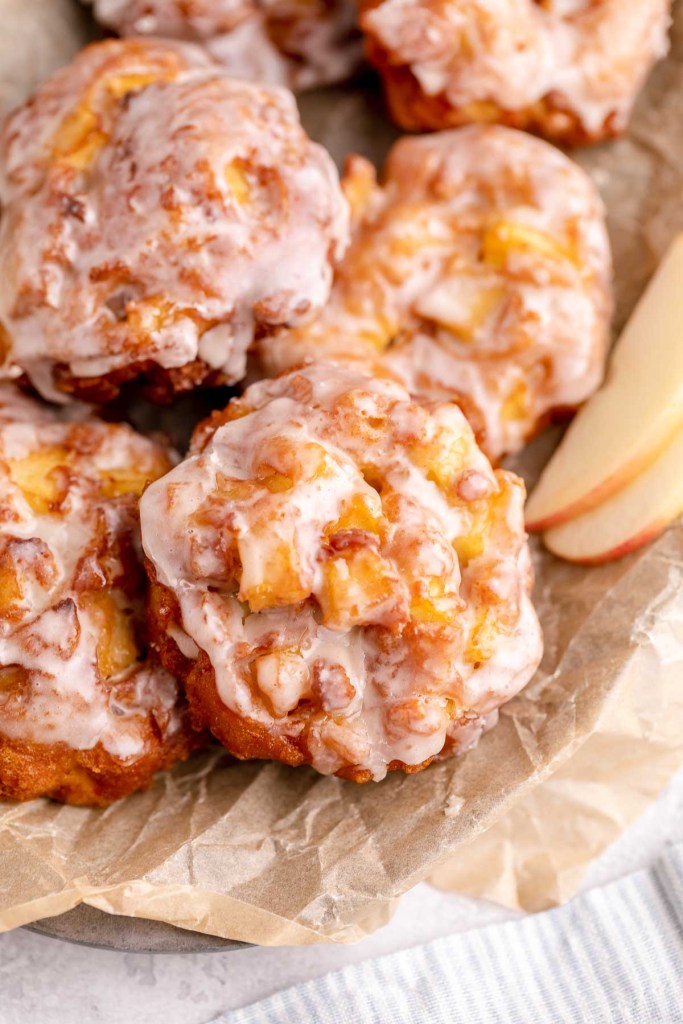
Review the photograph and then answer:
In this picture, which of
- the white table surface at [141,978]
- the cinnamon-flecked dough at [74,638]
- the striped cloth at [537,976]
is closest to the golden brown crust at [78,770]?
the cinnamon-flecked dough at [74,638]

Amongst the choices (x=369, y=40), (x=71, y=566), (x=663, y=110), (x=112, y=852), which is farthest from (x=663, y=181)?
(x=112, y=852)

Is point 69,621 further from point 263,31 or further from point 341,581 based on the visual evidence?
point 263,31

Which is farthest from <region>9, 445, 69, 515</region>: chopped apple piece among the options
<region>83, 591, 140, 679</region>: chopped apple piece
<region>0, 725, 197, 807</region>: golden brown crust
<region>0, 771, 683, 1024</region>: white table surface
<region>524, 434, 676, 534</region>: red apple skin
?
<region>524, 434, 676, 534</region>: red apple skin

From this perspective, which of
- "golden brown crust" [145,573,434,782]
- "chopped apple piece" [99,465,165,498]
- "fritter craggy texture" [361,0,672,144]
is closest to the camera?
"golden brown crust" [145,573,434,782]

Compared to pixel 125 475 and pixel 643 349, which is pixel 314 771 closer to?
pixel 125 475

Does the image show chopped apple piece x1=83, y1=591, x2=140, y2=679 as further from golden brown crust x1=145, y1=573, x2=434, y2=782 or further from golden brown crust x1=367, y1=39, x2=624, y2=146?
golden brown crust x1=367, y1=39, x2=624, y2=146

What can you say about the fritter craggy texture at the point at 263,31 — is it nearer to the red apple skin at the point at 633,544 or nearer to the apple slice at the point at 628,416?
the apple slice at the point at 628,416

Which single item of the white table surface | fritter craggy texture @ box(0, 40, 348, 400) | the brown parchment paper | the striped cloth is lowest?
the white table surface

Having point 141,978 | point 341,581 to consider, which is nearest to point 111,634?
point 341,581
